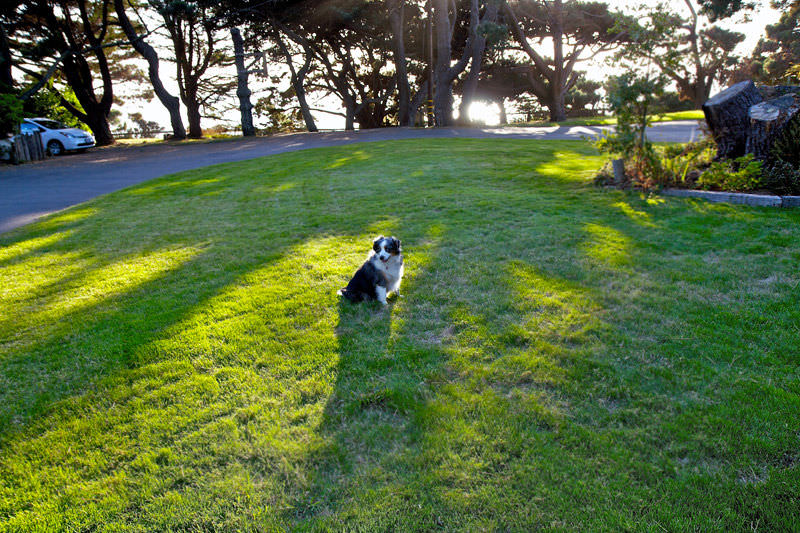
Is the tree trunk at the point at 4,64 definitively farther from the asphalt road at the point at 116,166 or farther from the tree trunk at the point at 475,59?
the tree trunk at the point at 475,59

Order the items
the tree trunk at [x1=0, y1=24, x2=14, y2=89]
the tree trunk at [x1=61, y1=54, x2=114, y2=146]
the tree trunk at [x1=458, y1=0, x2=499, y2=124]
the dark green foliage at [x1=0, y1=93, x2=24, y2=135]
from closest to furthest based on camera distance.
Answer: the dark green foliage at [x1=0, y1=93, x2=24, y2=135]
the tree trunk at [x1=0, y1=24, x2=14, y2=89]
the tree trunk at [x1=458, y1=0, x2=499, y2=124]
the tree trunk at [x1=61, y1=54, x2=114, y2=146]

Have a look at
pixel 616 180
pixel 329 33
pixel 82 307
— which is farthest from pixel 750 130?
pixel 329 33

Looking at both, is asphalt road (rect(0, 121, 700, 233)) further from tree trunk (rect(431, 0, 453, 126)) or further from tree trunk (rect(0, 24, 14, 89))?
tree trunk (rect(0, 24, 14, 89))

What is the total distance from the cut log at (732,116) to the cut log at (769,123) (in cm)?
14

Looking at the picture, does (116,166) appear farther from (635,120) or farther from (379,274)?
(635,120)

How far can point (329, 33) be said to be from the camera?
2678 centimetres

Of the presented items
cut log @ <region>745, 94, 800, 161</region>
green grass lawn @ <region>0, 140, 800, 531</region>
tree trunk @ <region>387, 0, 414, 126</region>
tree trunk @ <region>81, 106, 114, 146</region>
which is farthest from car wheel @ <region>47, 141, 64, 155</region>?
cut log @ <region>745, 94, 800, 161</region>

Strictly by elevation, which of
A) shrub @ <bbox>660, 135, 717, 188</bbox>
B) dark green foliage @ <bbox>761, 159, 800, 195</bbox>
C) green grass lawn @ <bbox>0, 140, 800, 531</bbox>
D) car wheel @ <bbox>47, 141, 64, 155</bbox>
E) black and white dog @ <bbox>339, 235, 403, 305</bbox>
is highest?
car wheel @ <bbox>47, 141, 64, 155</bbox>

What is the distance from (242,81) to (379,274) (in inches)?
936

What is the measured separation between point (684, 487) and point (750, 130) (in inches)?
302

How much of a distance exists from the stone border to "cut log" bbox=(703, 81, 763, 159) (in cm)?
114

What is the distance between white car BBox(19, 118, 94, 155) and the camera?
64.1ft

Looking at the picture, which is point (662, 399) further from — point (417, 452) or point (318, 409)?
point (318, 409)

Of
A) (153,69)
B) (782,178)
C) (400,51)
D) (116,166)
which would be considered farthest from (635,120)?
(153,69)
